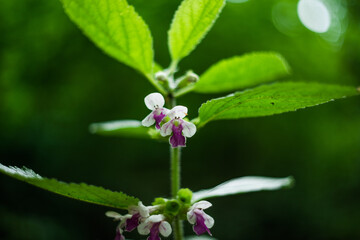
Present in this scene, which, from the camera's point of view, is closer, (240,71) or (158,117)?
(158,117)

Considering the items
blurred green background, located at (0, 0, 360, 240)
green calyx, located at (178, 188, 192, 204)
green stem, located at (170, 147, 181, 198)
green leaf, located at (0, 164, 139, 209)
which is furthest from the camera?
blurred green background, located at (0, 0, 360, 240)

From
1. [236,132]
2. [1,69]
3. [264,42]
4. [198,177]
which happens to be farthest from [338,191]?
[1,69]

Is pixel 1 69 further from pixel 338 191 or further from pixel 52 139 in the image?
pixel 338 191

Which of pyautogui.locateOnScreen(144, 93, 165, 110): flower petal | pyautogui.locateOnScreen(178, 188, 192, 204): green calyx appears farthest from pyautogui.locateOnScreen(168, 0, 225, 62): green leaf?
pyautogui.locateOnScreen(178, 188, 192, 204): green calyx

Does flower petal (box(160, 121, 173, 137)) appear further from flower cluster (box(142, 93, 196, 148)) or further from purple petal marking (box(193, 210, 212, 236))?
purple petal marking (box(193, 210, 212, 236))

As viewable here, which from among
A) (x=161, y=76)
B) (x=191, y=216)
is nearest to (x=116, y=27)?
(x=161, y=76)

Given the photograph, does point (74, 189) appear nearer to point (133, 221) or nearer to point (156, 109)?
point (133, 221)
